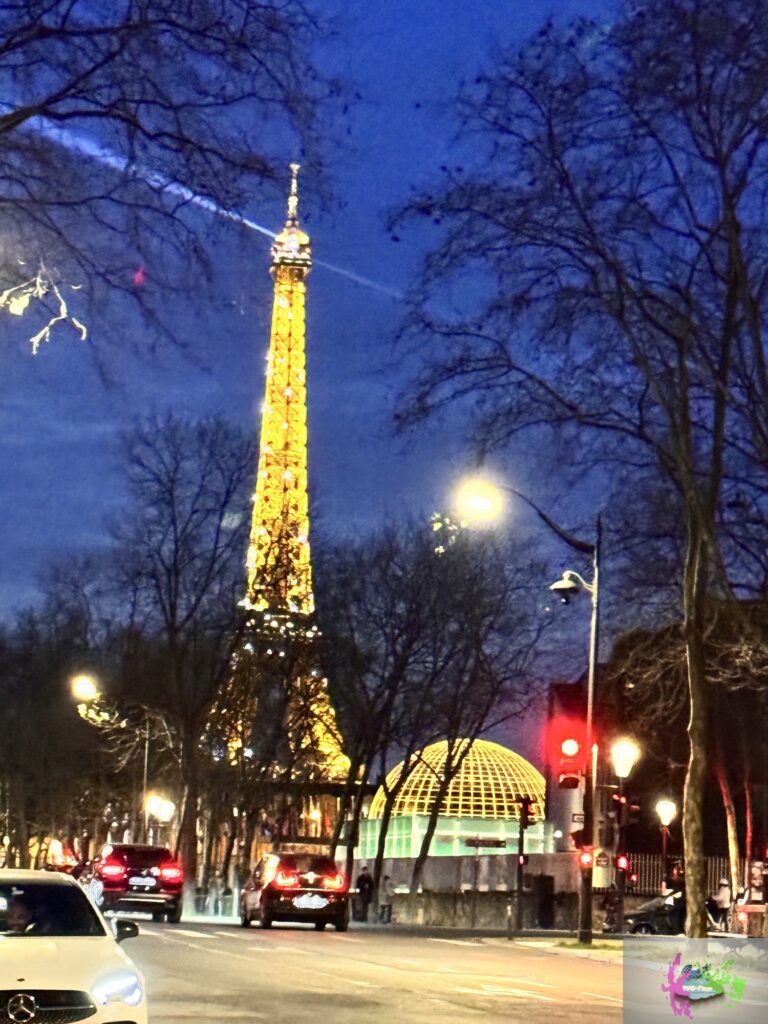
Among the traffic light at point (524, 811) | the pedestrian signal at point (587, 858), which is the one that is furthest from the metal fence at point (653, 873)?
the pedestrian signal at point (587, 858)

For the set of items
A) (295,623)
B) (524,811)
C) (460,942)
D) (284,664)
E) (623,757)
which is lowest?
(460,942)

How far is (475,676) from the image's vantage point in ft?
184

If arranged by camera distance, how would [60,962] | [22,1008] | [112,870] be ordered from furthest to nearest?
[112,870]
[60,962]
[22,1008]

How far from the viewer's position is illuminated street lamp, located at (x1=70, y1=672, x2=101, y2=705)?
60.4 metres

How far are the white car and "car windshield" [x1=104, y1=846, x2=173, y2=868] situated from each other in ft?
87.9

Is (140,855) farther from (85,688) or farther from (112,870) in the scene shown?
(85,688)

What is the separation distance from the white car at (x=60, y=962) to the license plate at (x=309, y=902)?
25.5m

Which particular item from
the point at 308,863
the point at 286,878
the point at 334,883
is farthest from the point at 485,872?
the point at 286,878

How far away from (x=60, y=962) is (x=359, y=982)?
396 inches

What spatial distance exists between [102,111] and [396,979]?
10884 mm

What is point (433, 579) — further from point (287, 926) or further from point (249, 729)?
point (287, 926)

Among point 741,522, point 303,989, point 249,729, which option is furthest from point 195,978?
point 249,729

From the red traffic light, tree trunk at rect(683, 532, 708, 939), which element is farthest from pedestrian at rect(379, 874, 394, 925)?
tree trunk at rect(683, 532, 708, 939)

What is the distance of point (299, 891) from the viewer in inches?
1454
